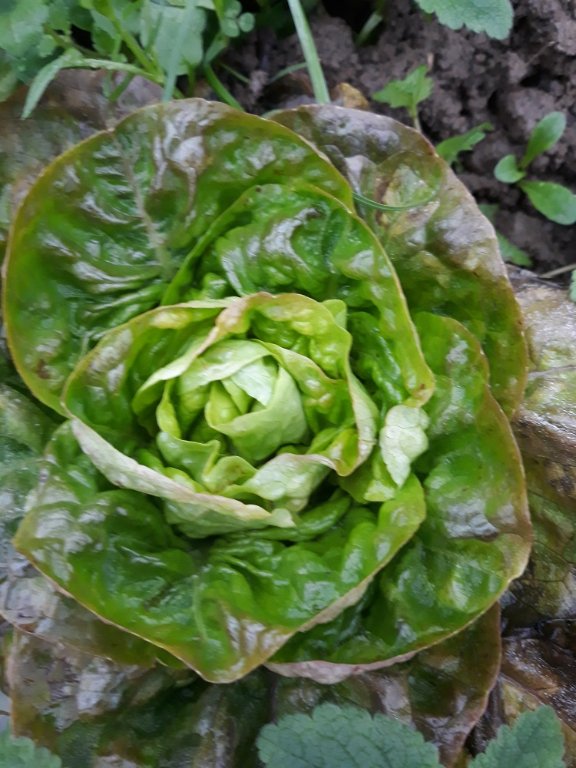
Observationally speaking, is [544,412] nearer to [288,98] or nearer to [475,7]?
[475,7]

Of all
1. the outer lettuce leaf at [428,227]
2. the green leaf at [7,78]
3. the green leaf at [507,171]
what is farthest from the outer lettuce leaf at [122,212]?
the green leaf at [507,171]

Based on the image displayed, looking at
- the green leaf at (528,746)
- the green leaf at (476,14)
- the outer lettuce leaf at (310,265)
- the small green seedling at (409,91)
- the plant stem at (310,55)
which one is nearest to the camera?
the green leaf at (528,746)

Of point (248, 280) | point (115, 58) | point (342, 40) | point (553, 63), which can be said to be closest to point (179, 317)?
point (248, 280)

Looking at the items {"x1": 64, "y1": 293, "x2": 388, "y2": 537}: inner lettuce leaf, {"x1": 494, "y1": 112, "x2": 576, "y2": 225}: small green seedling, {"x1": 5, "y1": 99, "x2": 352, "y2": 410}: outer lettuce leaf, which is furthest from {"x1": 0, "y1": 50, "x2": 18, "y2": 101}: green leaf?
{"x1": 494, "y1": 112, "x2": 576, "y2": 225}: small green seedling

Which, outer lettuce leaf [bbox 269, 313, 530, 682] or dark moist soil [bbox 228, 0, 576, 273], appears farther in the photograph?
dark moist soil [bbox 228, 0, 576, 273]

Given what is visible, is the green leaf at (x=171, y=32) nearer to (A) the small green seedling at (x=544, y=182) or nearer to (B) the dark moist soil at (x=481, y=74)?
(B) the dark moist soil at (x=481, y=74)

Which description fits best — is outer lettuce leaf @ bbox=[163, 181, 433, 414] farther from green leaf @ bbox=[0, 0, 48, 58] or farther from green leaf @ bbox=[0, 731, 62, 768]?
green leaf @ bbox=[0, 731, 62, 768]
